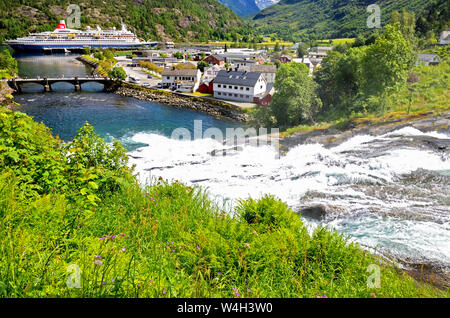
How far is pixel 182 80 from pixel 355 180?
45609mm

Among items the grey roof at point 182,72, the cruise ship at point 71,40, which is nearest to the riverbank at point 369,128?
the grey roof at point 182,72

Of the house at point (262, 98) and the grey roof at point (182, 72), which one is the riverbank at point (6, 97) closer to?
the grey roof at point (182, 72)

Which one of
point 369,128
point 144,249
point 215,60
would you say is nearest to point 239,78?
point 369,128

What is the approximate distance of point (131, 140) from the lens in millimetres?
28516

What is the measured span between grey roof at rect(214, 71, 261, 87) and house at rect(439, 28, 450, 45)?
116ft

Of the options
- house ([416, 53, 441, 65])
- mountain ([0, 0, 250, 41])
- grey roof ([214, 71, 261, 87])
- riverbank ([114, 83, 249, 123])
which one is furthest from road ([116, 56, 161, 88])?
mountain ([0, 0, 250, 41])

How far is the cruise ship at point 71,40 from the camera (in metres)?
117

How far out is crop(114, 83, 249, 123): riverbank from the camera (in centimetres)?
4122

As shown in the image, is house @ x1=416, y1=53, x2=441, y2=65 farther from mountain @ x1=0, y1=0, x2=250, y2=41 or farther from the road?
mountain @ x1=0, y1=0, x2=250, y2=41

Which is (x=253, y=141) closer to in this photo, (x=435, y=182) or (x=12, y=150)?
(x=435, y=182)

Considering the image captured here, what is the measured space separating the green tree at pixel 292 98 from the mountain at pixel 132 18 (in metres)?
133

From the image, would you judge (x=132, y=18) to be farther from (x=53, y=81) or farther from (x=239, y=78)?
(x=239, y=78)
